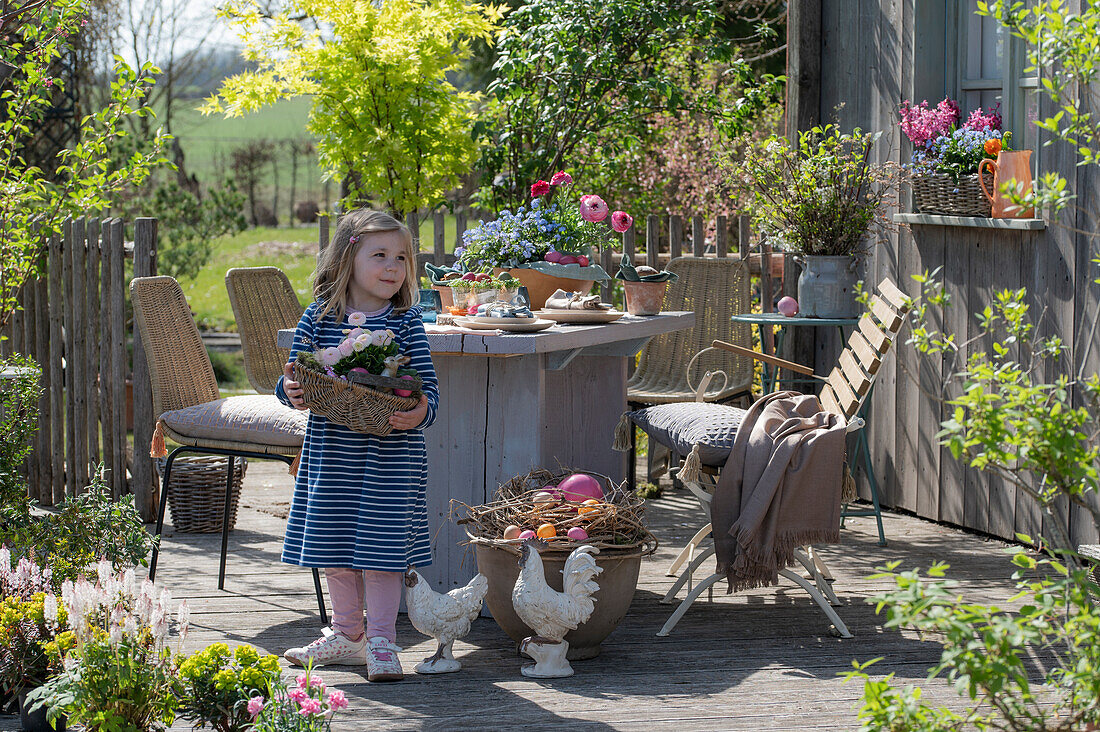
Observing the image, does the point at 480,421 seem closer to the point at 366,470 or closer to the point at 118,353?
the point at 366,470

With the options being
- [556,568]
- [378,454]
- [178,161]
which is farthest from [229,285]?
[178,161]

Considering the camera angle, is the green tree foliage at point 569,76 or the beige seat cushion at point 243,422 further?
the green tree foliage at point 569,76

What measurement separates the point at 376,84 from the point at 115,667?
4.38 m

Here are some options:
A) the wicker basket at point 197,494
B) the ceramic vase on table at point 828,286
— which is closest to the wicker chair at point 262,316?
the wicker basket at point 197,494

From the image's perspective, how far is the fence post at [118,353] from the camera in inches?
196

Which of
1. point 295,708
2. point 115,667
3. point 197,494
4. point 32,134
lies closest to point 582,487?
point 295,708

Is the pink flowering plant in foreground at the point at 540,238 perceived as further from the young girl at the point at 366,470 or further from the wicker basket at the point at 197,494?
the wicker basket at the point at 197,494

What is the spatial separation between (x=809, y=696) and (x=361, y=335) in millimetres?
1478

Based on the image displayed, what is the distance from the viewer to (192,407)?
4043 millimetres

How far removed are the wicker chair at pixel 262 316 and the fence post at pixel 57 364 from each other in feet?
2.84

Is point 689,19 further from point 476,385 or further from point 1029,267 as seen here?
point 476,385

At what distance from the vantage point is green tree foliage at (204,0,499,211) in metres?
6.31

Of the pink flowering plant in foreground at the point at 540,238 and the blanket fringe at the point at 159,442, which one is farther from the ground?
the pink flowering plant in foreground at the point at 540,238

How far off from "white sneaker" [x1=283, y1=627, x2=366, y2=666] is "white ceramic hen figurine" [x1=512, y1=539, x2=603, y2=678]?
1.51 ft
